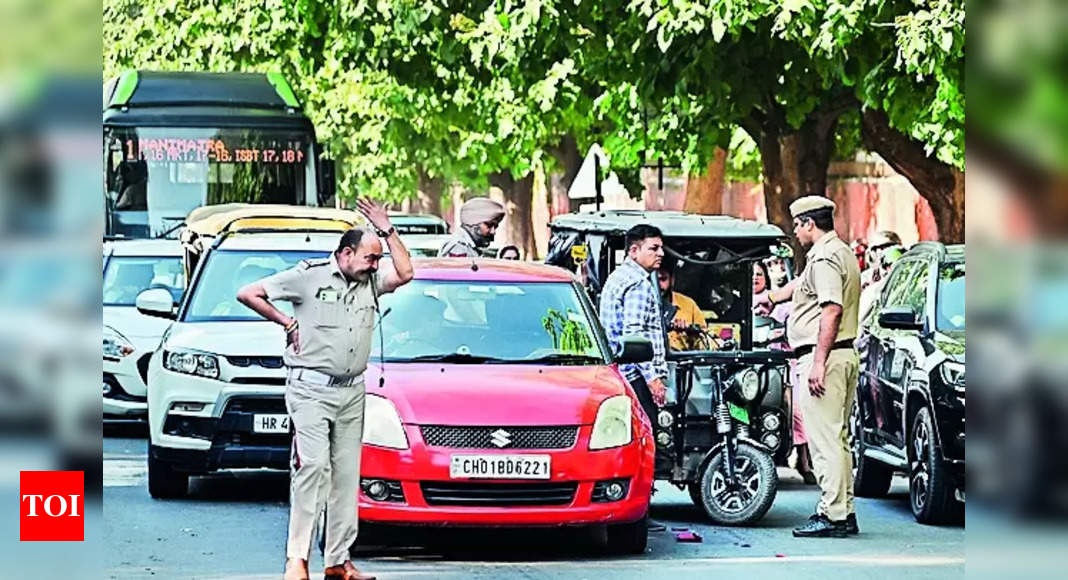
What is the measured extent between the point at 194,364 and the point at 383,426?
3.28 metres

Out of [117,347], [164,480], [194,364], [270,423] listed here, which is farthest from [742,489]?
[117,347]

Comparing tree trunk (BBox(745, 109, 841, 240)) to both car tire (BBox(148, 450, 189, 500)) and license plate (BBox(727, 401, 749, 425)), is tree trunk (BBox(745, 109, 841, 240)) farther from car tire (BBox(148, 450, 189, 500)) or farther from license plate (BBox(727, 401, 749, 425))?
car tire (BBox(148, 450, 189, 500))

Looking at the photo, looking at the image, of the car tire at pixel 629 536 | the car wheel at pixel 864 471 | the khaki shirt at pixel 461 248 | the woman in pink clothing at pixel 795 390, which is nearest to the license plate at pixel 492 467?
the car tire at pixel 629 536

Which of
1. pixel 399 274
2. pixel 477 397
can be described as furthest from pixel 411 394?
pixel 399 274

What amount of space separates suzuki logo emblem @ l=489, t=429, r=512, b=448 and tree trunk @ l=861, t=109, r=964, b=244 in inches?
542

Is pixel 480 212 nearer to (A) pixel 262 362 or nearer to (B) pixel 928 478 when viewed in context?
(A) pixel 262 362

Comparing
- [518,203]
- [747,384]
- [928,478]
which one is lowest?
[928,478]

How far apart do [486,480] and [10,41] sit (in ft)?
25.7

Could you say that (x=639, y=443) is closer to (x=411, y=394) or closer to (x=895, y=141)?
(x=411, y=394)

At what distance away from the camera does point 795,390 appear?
15.1 metres

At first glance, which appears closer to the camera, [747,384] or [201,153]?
[747,384]

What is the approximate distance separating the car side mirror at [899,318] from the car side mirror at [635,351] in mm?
2222

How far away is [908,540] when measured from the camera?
1198 centimetres

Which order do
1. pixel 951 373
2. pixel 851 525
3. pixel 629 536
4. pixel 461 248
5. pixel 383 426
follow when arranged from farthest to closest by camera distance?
pixel 461 248 < pixel 951 373 < pixel 851 525 < pixel 629 536 < pixel 383 426
